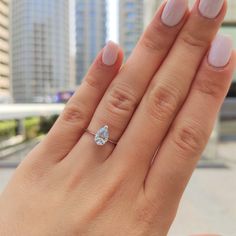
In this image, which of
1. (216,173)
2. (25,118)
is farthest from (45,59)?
(216,173)

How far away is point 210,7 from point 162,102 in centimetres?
26

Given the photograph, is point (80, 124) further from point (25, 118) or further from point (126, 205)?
point (25, 118)

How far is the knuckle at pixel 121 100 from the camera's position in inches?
40.1

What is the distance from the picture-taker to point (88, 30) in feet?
278

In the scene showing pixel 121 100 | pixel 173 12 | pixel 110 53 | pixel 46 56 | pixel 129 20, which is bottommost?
pixel 46 56

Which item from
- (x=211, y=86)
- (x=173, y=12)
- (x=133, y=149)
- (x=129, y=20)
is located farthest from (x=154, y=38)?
(x=129, y=20)

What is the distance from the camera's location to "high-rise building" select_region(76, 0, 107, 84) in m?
82.8

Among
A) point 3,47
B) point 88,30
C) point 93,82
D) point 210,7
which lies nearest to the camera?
point 210,7

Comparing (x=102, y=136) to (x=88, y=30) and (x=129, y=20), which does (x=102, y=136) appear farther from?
(x=88, y=30)

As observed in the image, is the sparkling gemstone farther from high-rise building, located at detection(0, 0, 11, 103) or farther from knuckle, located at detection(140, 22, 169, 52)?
high-rise building, located at detection(0, 0, 11, 103)

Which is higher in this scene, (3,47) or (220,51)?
(220,51)

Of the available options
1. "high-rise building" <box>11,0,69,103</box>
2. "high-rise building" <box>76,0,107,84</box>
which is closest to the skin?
"high-rise building" <box>11,0,69,103</box>

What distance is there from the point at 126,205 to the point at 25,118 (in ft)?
37.1

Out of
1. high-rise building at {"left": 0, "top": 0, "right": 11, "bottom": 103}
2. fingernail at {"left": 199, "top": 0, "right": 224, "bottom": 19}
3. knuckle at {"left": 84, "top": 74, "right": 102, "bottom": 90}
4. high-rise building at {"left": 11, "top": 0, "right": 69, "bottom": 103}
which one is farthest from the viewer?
high-rise building at {"left": 11, "top": 0, "right": 69, "bottom": 103}
